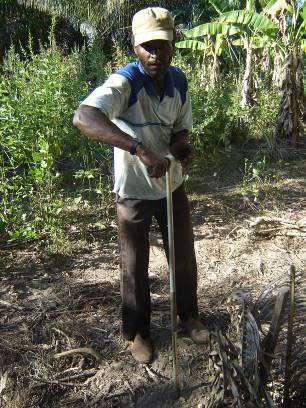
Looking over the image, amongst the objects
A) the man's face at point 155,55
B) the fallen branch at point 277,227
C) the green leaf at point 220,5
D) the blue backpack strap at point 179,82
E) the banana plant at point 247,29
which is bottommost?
the fallen branch at point 277,227

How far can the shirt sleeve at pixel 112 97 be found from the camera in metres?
2.17

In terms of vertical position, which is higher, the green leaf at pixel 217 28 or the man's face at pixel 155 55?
the green leaf at pixel 217 28

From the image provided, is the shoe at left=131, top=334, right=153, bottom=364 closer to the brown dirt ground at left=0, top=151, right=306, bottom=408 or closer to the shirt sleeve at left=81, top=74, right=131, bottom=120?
the brown dirt ground at left=0, top=151, right=306, bottom=408

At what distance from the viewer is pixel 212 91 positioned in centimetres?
635

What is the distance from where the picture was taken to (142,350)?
2805 mm

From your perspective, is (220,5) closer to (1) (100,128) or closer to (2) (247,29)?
(2) (247,29)

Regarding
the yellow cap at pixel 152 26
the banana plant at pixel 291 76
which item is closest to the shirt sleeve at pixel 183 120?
the yellow cap at pixel 152 26

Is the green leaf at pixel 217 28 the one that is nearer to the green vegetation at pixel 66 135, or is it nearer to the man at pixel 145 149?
the green vegetation at pixel 66 135

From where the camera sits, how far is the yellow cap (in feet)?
7.22

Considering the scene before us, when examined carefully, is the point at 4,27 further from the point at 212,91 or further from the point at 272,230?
the point at 272,230

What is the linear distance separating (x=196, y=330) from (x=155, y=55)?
168 cm

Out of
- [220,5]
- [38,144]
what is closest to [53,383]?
[38,144]

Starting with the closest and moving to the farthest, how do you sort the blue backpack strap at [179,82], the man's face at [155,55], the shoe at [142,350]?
the man's face at [155,55] → the blue backpack strap at [179,82] → the shoe at [142,350]

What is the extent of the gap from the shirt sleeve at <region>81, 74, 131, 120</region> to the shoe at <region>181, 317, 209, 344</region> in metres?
1.42
